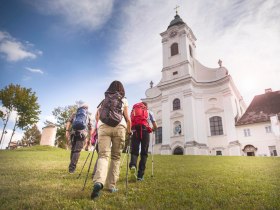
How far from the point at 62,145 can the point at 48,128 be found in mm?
22544

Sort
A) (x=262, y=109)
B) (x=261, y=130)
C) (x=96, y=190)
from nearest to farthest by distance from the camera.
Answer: (x=96, y=190) → (x=261, y=130) → (x=262, y=109)

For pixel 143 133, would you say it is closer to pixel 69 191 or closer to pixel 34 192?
pixel 69 191

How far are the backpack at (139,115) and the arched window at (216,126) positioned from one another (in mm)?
26523

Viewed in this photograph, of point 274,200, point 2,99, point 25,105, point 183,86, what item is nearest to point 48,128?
point 25,105

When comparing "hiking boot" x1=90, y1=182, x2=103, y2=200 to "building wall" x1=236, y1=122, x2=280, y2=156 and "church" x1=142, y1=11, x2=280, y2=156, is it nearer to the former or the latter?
"church" x1=142, y1=11, x2=280, y2=156

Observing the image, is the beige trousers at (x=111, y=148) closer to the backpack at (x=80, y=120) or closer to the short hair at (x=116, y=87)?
the short hair at (x=116, y=87)

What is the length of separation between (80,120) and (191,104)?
25.9 meters

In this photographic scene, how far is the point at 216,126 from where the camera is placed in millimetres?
30953

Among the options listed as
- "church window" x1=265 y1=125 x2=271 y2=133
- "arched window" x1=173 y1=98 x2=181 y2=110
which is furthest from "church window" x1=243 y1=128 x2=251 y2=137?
"arched window" x1=173 y1=98 x2=181 y2=110

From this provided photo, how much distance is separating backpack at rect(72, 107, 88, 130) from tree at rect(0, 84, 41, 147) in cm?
2749

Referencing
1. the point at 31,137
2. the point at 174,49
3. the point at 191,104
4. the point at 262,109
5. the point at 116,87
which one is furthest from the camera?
the point at 31,137

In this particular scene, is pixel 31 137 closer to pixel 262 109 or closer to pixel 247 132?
pixel 247 132

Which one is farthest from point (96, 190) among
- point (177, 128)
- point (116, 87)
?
point (177, 128)

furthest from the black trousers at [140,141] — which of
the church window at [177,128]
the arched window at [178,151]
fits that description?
the church window at [177,128]
